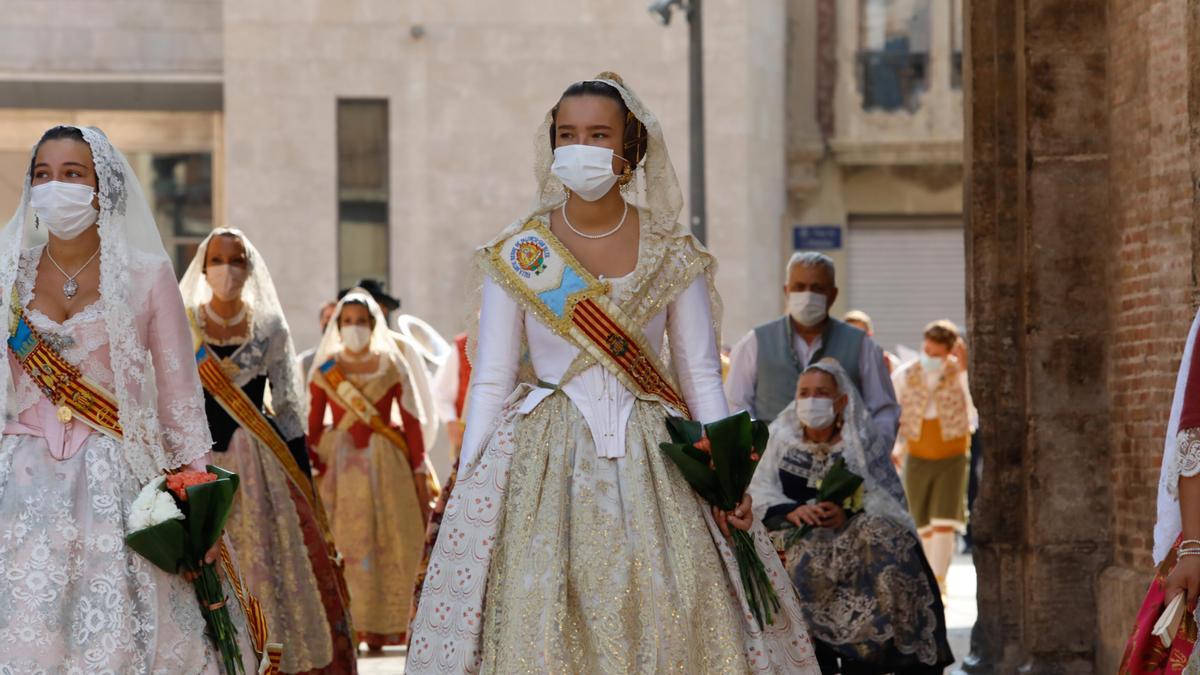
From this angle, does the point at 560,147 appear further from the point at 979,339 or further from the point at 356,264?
the point at 356,264

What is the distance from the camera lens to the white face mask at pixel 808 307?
34.3ft

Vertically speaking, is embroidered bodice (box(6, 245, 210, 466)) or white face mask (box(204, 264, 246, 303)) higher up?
white face mask (box(204, 264, 246, 303))

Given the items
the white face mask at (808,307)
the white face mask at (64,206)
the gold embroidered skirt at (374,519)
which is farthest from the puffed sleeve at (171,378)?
the gold embroidered skirt at (374,519)

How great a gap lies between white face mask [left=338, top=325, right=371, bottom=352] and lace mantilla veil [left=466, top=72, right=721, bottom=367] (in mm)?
6122

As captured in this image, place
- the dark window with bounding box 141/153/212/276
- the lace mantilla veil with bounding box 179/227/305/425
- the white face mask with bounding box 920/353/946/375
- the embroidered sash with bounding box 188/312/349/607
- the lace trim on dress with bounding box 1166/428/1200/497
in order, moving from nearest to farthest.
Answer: the lace trim on dress with bounding box 1166/428/1200/497
the embroidered sash with bounding box 188/312/349/607
the lace mantilla veil with bounding box 179/227/305/425
the white face mask with bounding box 920/353/946/375
the dark window with bounding box 141/153/212/276

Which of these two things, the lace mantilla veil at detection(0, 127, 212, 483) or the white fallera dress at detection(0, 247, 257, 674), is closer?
the white fallera dress at detection(0, 247, 257, 674)

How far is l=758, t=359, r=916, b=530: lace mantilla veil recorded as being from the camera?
987 centimetres

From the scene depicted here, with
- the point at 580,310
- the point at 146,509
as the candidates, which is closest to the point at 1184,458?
the point at 580,310

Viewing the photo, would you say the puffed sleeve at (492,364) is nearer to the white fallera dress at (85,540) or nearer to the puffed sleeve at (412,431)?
the white fallera dress at (85,540)

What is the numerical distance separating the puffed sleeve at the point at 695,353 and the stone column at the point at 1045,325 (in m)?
3.57

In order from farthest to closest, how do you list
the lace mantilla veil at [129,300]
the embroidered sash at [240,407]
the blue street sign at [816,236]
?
the blue street sign at [816,236]
the embroidered sash at [240,407]
the lace mantilla veil at [129,300]

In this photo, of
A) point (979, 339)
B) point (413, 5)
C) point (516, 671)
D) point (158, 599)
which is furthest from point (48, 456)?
point (413, 5)

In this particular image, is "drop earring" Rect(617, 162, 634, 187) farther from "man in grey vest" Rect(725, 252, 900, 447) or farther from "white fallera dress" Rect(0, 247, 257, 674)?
"man in grey vest" Rect(725, 252, 900, 447)

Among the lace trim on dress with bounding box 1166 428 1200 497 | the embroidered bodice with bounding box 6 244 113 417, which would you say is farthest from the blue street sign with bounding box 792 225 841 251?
the lace trim on dress with bounding box 1166 428 1200 497
